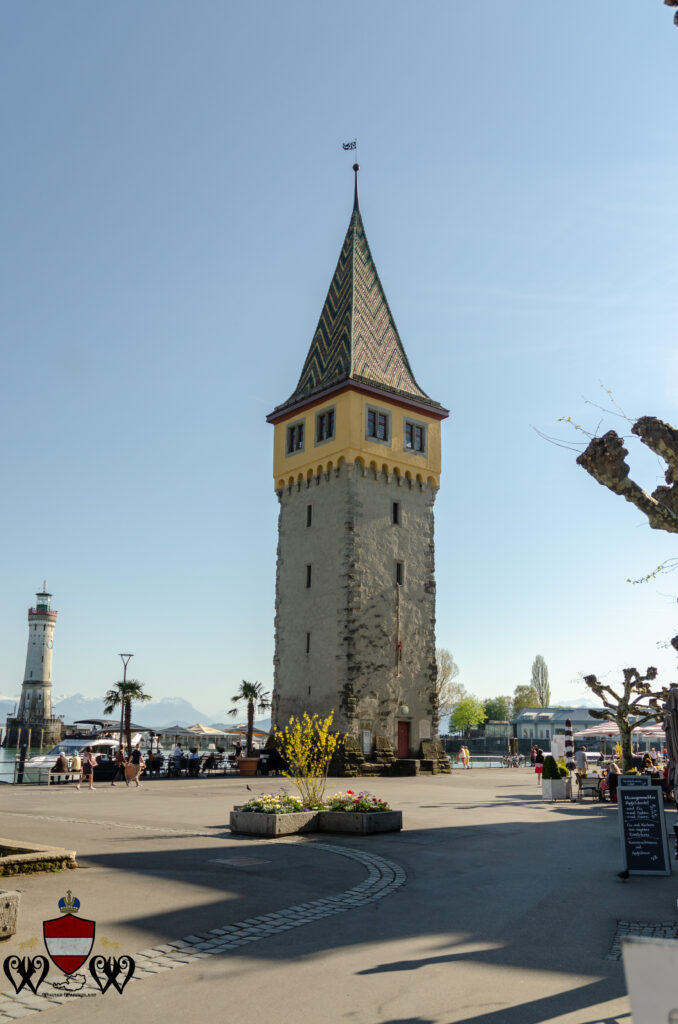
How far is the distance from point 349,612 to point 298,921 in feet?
86.1

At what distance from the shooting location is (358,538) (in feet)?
115

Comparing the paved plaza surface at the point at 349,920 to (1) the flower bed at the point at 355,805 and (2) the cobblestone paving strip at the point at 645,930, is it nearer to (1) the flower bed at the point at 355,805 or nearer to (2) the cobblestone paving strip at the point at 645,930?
(2) the cobblestone paving strip at the point at 645,930

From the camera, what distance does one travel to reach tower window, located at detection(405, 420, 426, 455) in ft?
126

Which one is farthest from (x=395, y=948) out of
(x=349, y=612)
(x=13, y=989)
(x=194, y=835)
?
(x=349, y=612)

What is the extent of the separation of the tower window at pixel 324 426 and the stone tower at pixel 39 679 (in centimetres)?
9635

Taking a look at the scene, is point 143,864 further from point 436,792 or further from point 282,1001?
point 436,792

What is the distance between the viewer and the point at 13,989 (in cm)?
566

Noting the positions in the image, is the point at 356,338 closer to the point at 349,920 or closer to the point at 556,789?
the point at 556,789

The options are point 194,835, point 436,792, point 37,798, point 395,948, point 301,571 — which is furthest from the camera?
point 301,571

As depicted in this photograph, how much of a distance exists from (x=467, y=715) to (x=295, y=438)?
92795 mm

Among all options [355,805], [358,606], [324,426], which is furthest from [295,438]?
[355,805]

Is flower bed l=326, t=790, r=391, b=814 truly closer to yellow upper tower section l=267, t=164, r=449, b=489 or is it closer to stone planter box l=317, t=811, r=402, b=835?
stone planter box l=317, t=811, r=402, b=835

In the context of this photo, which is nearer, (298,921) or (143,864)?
(298,921)

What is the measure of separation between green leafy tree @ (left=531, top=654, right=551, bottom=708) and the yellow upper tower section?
92.5m
